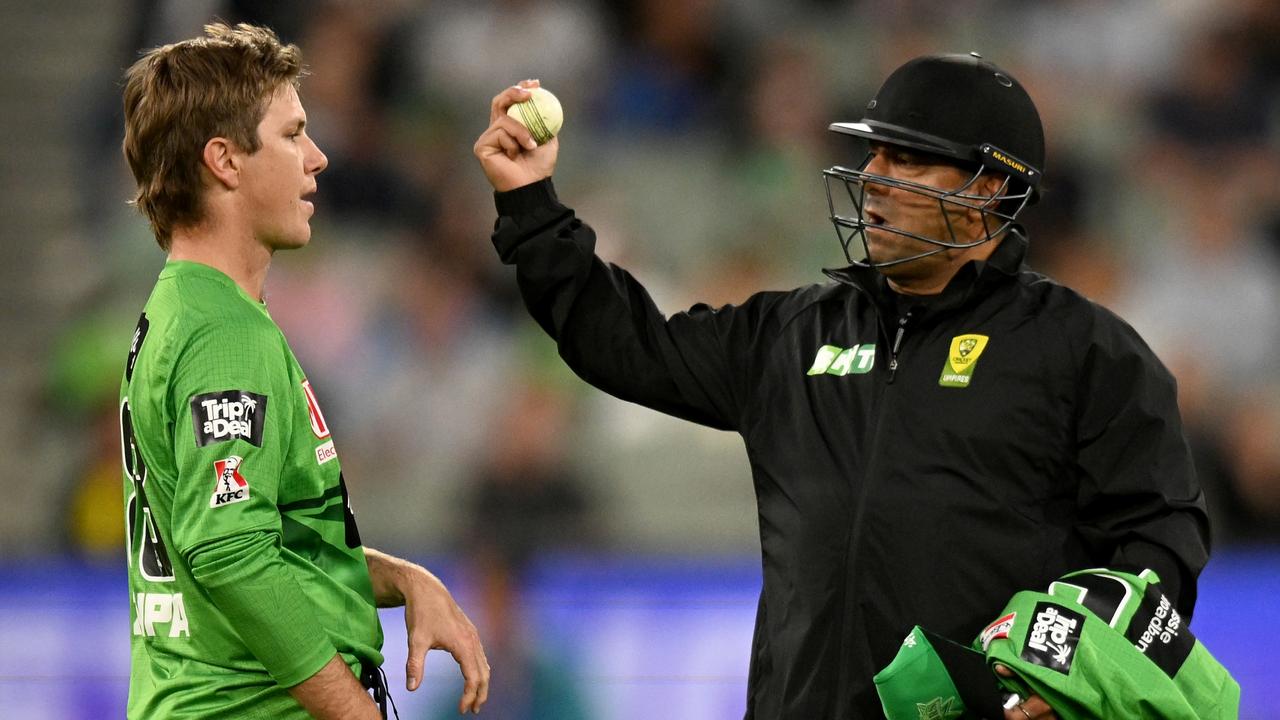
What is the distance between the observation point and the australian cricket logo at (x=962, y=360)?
261cm

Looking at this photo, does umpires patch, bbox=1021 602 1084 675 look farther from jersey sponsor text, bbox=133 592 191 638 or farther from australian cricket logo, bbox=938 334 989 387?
jersey sponsor text, bbox=133 592 191 638

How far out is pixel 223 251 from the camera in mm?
2447

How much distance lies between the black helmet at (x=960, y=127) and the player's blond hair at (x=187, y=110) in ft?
3.25

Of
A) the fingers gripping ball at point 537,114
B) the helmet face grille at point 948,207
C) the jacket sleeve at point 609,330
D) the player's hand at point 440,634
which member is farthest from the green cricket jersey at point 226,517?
the helmet face grille at point 948,207

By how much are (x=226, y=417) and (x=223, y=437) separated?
0.10ft

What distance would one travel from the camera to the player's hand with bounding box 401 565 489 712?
257cm

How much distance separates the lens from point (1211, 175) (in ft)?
24.6

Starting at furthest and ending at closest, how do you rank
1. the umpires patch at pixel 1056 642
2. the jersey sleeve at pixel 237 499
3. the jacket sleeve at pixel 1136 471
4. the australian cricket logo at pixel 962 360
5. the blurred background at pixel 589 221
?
the blurred background at pixel 589 221 → the australian cricket logo at pixel 962 360 → the jacket sleeve at pixel 1136 471 → the umpires patch at pixel 1056 642 → the jersey sleeve at pixel 237 499

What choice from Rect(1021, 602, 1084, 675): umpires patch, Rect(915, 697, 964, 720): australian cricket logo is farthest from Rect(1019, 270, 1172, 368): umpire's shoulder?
Rect(915, 697, 964, 720): australian cricket logo

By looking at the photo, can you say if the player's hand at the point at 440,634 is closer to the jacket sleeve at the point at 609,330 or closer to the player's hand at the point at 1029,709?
the jacket sleeve at the point at 609,330

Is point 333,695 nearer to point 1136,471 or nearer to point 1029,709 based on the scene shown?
point 1029,709

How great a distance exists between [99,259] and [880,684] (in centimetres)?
590

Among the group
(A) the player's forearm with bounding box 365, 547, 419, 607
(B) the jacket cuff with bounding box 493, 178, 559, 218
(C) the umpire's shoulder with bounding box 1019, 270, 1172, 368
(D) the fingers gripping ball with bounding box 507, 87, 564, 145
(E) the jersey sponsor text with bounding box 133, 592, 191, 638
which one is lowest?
(A) the player's forearm with bounding box 365, 547, 419, 607

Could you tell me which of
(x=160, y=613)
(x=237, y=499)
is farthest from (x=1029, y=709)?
(x=160, y=613)
